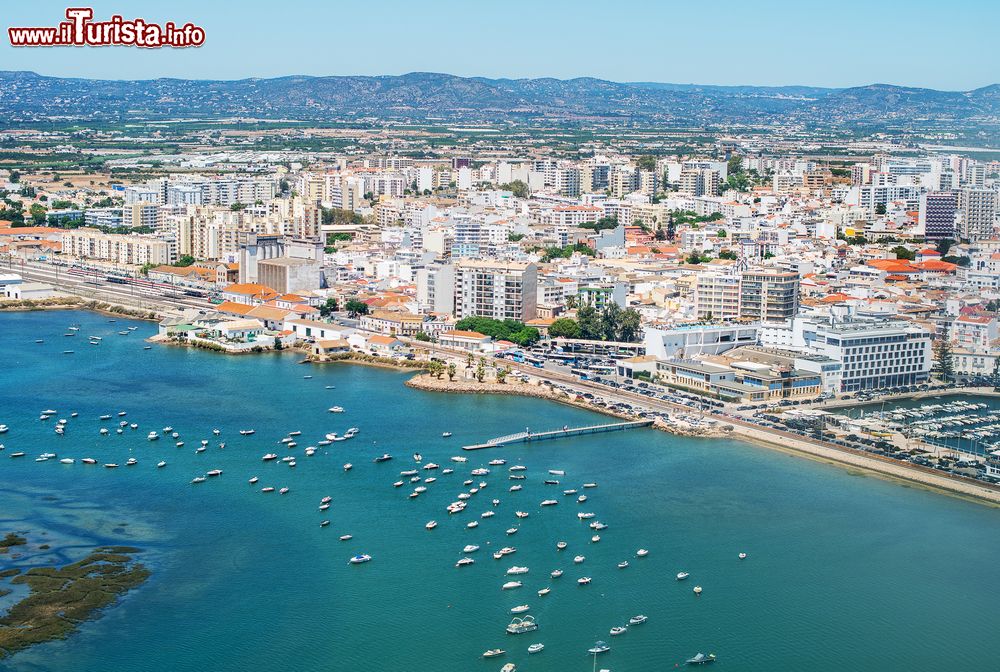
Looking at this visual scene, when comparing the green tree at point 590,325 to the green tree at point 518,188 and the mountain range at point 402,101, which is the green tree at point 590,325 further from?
the mountain range at point 402,101

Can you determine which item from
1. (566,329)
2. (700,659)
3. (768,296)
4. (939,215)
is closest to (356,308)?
(566,329)

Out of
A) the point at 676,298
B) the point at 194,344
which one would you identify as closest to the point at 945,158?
the point at 676,298

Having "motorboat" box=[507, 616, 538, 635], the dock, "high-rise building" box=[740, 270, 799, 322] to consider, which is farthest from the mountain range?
"motorboat" box=[507, 616, 538, 635]

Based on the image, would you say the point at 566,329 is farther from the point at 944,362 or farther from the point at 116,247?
the point at 116,247

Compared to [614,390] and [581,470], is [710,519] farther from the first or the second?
[614,390]

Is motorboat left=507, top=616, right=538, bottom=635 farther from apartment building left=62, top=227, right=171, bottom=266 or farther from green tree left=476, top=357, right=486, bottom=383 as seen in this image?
apartment building left=62, top=227, right=171, bottom=266

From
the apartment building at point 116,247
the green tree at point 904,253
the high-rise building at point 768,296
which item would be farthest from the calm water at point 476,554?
the green tree at point 904,253

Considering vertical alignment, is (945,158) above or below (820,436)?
above
